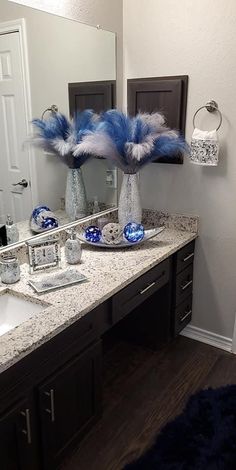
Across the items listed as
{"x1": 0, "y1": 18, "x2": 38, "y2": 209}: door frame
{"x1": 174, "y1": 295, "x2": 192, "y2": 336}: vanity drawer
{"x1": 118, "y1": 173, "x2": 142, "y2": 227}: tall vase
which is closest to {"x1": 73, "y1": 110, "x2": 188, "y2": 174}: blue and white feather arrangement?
{"x1": 118, "y1": 173, "x2": 142, "y2": 227}: tall vase

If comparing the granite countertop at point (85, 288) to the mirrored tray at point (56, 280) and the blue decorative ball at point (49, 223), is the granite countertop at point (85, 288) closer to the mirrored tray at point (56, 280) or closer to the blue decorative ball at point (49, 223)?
the mirrored tray at point (56, 280)

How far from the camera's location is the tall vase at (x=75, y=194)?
88.2 inches

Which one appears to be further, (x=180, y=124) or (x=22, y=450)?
(x=180, y=124)

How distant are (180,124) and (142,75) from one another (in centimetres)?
39

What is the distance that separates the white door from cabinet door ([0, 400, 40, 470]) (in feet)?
2.98

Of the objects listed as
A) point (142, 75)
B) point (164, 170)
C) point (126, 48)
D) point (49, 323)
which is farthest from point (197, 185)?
point (49, 323)

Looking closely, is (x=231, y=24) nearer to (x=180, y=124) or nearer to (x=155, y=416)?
(x=180, y=124)

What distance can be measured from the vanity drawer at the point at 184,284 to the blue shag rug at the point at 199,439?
58 cm

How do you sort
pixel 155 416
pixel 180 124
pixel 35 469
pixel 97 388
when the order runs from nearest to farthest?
pixel 35 469, pixel 97 388, pixel 155 416, pixel 180 124

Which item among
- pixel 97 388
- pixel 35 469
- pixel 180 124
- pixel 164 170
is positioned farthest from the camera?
pixel 164 170

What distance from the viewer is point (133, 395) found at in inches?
83.7

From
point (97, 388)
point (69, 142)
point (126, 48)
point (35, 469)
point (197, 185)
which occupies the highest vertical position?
point (126, 48)

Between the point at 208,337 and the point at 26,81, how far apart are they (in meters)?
1.87

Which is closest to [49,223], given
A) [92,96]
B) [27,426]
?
[92,96]
